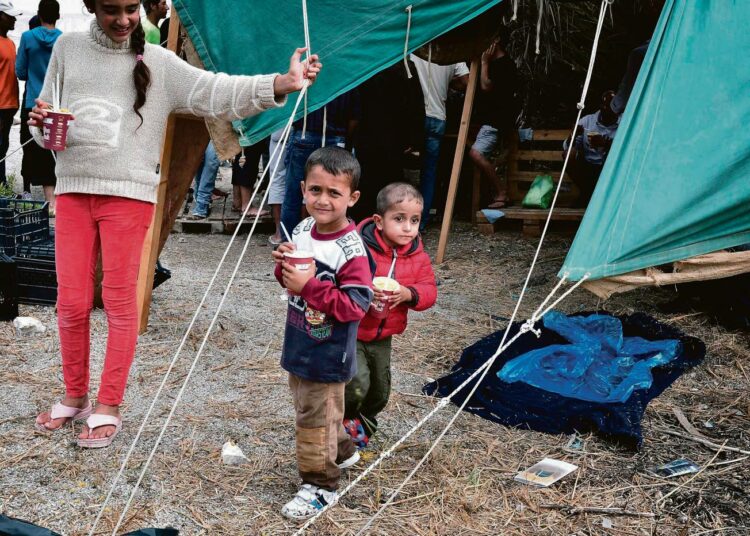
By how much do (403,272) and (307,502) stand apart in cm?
96

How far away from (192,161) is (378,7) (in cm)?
140

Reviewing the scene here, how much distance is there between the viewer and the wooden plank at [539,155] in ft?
25.1

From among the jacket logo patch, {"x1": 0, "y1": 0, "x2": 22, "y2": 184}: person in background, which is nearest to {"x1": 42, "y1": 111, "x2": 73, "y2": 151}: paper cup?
the jacket logo patch

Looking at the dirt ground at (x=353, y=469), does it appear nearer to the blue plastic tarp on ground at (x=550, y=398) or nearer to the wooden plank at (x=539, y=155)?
the blue plastic tarp on ground at (x=550, y=398)

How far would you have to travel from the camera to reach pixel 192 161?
4250 mm

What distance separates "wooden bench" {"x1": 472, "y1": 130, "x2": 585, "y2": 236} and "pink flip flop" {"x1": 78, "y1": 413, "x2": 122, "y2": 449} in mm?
5084

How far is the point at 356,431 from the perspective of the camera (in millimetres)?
3232

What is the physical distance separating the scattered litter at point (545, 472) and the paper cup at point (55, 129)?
219 centimetres

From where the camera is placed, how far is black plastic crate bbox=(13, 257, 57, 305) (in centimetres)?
499

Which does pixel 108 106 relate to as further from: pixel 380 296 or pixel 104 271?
pixel 380 296

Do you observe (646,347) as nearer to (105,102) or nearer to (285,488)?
(285,488)

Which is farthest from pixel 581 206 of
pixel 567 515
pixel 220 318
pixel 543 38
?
pixel 567 515

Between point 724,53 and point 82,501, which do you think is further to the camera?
point 724,53

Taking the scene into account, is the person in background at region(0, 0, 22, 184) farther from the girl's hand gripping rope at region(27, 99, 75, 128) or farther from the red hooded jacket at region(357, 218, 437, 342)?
the red hooded jacket at region(357, 218, 437, 342)
